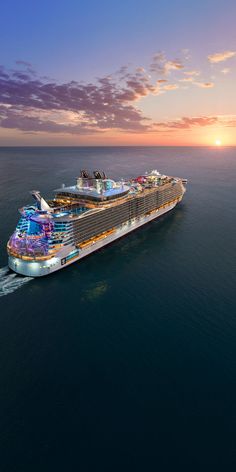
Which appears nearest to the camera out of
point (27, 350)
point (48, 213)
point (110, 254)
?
point (27, 350)

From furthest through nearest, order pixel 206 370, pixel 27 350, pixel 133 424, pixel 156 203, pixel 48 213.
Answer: pixel 156 203 < pixel 48 213 < pixel 27 350 < pixel 206 370 < pixel 133 424

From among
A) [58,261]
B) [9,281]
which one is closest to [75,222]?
[58,261]

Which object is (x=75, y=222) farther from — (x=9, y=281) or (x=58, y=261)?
(x=9, y=281)

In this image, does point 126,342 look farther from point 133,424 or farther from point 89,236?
point 89,236

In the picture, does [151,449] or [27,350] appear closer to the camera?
[151,449]

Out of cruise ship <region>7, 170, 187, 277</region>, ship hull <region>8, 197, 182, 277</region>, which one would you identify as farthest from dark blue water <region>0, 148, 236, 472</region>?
cruise ship <region>7, 170, 187, 277</region>

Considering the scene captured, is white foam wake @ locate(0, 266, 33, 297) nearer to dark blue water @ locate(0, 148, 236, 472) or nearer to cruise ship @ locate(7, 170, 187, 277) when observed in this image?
dark blue water @ locate(0, 148, 236, 472)

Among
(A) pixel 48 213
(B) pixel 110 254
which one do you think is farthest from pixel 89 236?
(A) pixel 48 213

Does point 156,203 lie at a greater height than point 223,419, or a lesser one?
greater

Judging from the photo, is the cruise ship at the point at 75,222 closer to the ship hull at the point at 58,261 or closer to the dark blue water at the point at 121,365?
the ship hull at the point at 58,261
